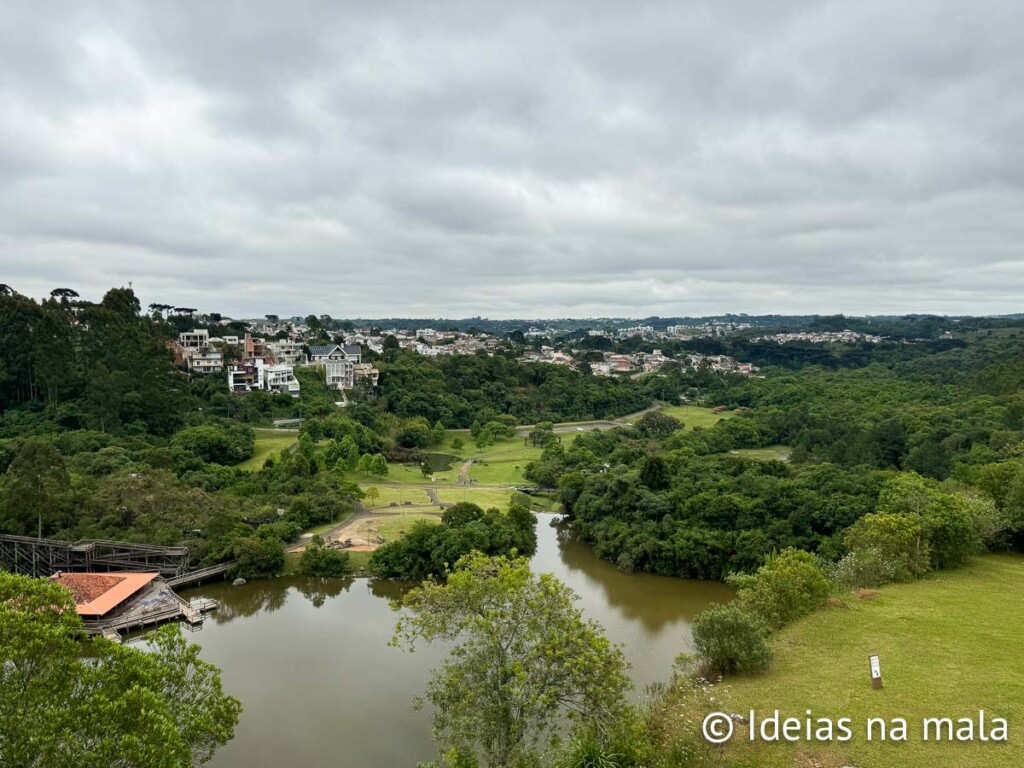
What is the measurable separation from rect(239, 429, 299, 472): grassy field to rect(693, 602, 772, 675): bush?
30.9m

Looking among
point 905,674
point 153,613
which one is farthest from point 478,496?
point 905,674

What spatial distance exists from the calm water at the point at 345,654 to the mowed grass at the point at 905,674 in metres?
4.07

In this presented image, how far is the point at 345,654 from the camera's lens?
18438 millimetres

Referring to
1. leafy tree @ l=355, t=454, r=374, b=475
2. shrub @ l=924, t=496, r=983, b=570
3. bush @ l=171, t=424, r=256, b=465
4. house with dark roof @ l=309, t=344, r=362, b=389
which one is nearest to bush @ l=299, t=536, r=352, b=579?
leafy tree @ l=355, t=454, r=374, b=475

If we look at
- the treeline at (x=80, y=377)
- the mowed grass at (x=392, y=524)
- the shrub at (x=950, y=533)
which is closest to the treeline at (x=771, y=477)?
the shrub at (x=950, y=533)

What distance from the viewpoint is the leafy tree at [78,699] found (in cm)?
721

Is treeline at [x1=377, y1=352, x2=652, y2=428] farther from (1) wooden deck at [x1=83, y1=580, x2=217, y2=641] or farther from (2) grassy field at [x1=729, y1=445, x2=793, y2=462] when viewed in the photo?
(1) wooden deck at [x1=83, y1=580, x2=217, y2=641]

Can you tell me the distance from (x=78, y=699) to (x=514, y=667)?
588 cm

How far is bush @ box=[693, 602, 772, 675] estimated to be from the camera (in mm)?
12570

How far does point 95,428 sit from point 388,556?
2746 cm

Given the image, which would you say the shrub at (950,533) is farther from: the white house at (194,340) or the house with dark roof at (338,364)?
the white house at (194,340)

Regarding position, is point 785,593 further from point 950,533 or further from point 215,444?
point 215,444

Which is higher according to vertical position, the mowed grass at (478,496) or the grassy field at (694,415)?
the grassy field at (694,415)

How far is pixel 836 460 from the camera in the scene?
37.6 m
